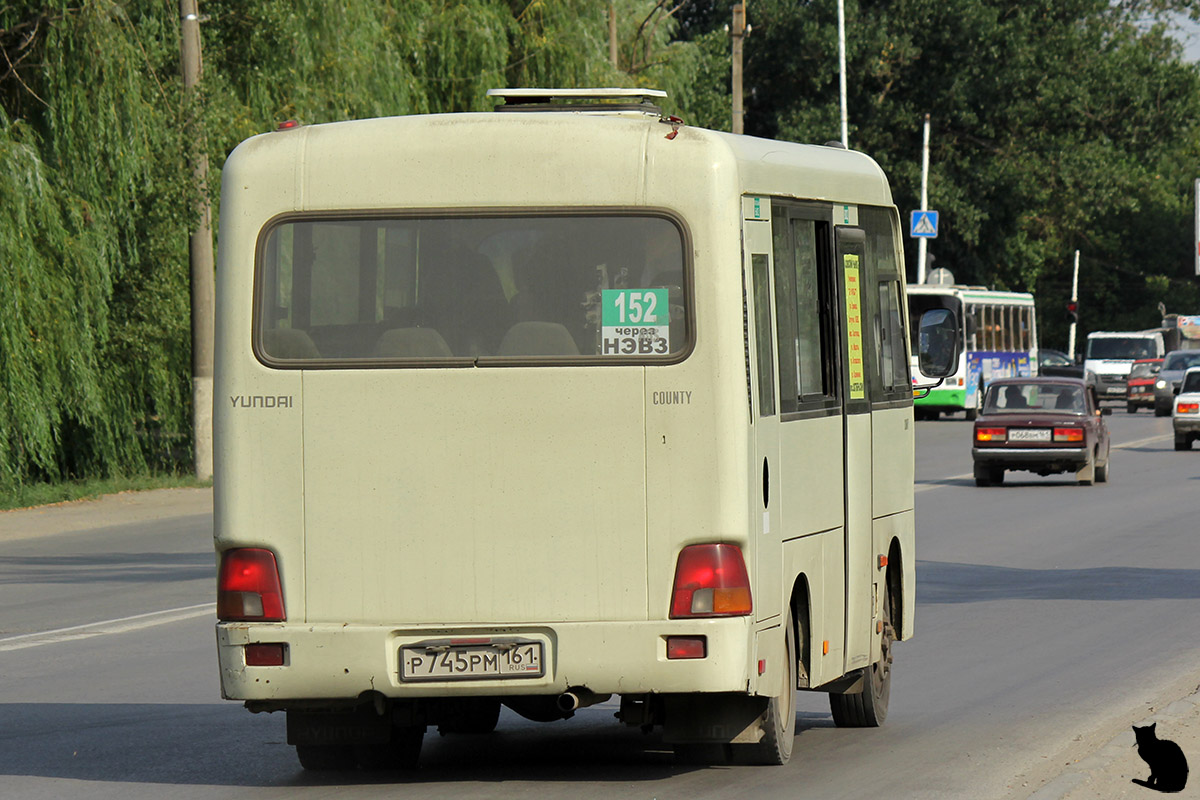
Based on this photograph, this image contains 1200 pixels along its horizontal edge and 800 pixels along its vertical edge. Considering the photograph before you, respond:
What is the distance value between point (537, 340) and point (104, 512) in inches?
726

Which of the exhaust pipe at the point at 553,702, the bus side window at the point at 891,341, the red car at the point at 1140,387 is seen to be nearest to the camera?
the exhaust pipe at the point at 553,702

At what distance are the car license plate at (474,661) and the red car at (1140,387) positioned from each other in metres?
53.1

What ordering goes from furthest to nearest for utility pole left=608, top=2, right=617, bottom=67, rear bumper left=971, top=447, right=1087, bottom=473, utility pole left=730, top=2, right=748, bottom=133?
utility pole left=730, top=2, right=748, bottom=133 < utility pole left=608, top=2, right=617, bottom=67 < rear bumper left=971, top=447, right=1087, bottom=473

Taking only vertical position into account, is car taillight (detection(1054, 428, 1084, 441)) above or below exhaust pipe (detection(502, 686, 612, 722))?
above

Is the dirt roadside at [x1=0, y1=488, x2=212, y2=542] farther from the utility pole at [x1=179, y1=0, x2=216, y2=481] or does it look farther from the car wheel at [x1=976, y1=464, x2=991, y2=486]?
the car wheel at [x1=976, y1=464, x2=991, y2=486]

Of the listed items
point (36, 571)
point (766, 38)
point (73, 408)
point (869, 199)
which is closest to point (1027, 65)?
point (766, 38)

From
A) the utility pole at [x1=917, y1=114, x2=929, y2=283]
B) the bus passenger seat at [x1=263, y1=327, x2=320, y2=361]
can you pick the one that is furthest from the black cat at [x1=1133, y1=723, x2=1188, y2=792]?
the utility pole at [x1=917, y1=114, x2=929, y2=283]

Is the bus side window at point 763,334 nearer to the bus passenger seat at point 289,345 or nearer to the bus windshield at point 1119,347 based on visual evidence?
Answer: the bus passenger seat at point 289,345

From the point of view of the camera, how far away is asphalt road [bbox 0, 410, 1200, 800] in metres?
8.41

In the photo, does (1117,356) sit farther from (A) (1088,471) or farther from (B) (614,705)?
(B) (614,705)

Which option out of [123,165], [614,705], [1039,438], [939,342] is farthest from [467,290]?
[1039,438]

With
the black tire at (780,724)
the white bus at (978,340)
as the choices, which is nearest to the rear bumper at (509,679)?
the black tire at (780,724)

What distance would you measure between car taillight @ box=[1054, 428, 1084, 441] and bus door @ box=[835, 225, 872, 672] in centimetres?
2003

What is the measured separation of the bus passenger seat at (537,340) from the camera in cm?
798
